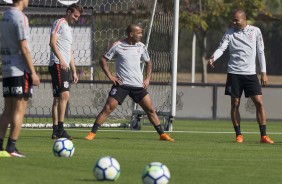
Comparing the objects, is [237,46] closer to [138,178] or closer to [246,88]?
[246,88]

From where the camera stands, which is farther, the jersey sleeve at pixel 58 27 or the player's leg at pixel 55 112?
the player's leg at pixel 55 112

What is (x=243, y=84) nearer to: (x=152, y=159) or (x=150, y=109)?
(x=150, y=109)

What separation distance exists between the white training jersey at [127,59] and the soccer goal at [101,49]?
3571 mm

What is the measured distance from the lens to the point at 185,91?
29.8m

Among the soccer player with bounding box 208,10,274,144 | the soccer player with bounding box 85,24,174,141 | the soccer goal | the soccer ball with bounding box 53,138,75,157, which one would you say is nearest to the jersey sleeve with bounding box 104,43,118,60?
the soccer player with bounding box 85,24,174,141

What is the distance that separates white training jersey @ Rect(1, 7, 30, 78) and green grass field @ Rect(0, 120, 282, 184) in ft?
3.62

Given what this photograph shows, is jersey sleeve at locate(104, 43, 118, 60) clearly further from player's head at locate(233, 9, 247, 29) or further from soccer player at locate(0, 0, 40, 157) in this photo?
soccer player at locate(0, 0, 40, 157)

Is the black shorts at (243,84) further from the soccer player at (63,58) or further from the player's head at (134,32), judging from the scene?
the soccer player at (63,58)

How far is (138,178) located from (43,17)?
539 inches

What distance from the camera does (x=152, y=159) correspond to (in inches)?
525

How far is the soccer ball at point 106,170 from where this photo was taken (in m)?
10.5

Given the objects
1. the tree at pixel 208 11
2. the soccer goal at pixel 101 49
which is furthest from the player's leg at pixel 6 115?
the tree at pixel 208 11

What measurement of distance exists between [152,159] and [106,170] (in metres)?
2.88

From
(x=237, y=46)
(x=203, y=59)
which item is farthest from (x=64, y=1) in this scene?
(x=203, y=59)
